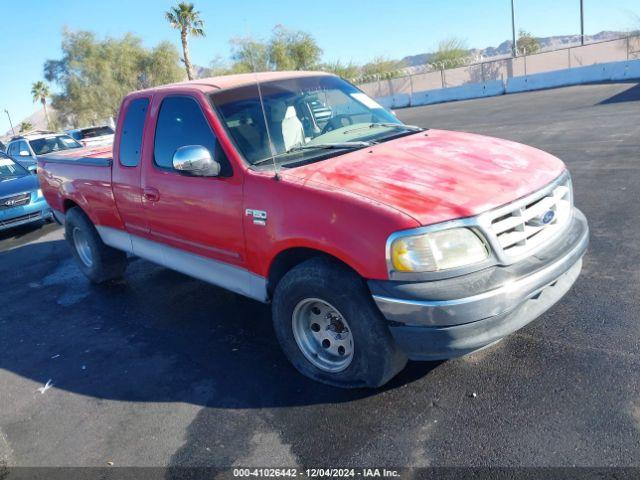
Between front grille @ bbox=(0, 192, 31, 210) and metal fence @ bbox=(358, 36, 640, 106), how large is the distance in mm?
28544

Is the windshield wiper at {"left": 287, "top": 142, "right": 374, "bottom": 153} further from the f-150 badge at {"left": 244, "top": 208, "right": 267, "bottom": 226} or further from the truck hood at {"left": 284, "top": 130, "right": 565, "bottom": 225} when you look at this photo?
the f-150 badge at {"left": 244, "top": 208, "right": 267, "bottom": 226}

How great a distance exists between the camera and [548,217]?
321 centimetres

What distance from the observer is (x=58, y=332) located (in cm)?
499

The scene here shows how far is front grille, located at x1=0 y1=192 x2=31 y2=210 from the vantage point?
9.54 meters

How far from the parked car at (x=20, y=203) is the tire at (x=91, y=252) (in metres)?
3.96

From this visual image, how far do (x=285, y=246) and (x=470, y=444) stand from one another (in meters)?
1.54

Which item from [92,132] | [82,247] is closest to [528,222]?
[82,247]

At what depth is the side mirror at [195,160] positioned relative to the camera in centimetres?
359

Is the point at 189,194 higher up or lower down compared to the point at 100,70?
lower down

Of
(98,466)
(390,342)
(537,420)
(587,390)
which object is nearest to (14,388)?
(98,466)

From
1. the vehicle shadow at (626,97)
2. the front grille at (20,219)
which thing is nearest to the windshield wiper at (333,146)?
the front grille at (20,219)

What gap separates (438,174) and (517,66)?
37.3m

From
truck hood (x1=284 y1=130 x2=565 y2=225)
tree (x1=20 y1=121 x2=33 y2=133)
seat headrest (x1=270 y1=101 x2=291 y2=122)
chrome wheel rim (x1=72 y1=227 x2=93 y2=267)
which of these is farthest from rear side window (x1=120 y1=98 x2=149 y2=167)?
tree (x1=20 y1=121 x2=33 y2=133)

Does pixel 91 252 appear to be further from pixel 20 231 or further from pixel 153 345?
pixel 20 231
